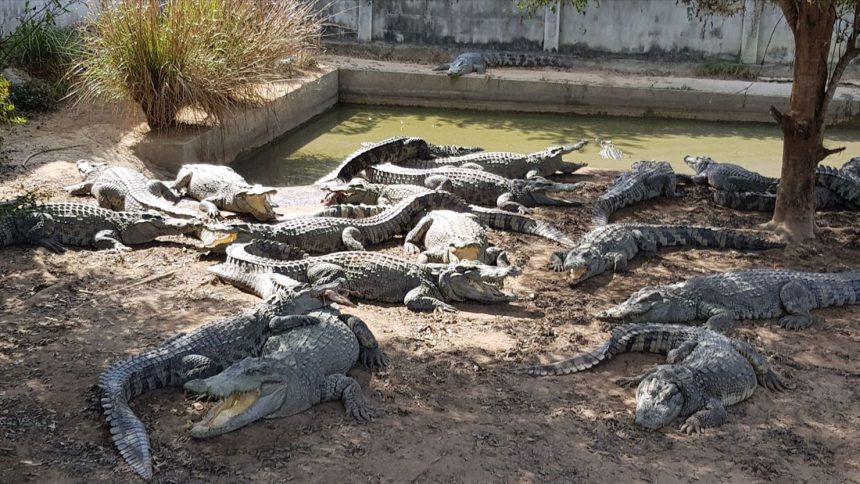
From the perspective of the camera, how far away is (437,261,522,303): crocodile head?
5984 millimetres

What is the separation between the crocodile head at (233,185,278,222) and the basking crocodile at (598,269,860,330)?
327cm

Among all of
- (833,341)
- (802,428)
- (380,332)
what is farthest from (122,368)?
(833,341)

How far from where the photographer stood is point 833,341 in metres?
5.57

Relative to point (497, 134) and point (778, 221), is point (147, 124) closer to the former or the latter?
point (497, 134)

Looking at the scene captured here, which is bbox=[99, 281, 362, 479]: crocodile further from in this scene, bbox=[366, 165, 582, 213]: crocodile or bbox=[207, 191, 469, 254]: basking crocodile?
bbox=[366, 165, 582, 213]: crocodile

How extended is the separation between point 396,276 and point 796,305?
266 cm

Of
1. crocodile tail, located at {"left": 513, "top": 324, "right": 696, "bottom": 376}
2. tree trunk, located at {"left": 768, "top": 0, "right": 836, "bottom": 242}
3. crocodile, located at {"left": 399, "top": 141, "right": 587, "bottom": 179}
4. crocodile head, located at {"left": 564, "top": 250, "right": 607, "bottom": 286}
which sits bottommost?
crocodile tail, located at {"left": 513, "top": 324, "right": 696, "bottom": 376}

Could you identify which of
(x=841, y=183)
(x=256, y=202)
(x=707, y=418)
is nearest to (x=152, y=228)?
(x=256, y=202)

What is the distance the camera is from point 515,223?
25.7 feet

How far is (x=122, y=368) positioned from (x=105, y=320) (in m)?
1.03

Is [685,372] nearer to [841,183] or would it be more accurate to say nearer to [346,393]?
[346,393]

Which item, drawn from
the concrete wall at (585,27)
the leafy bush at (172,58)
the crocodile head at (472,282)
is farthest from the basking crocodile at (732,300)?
the concrete wall at (585,27)

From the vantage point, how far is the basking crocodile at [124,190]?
24.8 feet

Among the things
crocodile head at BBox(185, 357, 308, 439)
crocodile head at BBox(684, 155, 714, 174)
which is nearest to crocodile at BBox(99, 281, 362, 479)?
crocodile head at BBox(185, 357, 308, 439)
